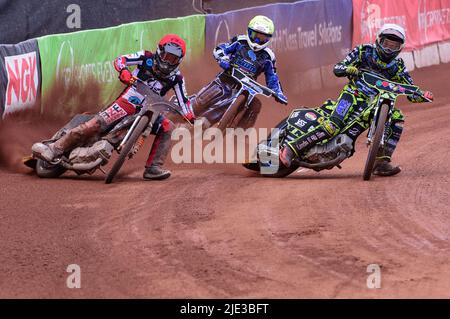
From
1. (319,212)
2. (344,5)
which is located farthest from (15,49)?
(344,5)

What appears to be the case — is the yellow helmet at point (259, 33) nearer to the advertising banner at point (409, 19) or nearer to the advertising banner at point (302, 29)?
the advertising banner at point (302, 29)

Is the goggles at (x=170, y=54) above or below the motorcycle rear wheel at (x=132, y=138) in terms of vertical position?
above

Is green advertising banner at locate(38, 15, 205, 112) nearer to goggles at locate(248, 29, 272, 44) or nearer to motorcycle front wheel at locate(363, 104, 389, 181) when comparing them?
goggles at locate(248, 29, 272, 44)

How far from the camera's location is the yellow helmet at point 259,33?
1516 cm

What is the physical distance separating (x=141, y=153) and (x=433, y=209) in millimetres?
5862

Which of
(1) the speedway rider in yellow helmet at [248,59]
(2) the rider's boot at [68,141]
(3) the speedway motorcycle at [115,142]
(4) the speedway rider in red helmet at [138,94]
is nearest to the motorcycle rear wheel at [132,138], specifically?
(3) the speedway motorcycle at [115,142]

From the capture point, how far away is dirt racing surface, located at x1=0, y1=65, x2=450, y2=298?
7598 mm

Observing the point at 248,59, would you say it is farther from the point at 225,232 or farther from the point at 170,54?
the point at 225,232

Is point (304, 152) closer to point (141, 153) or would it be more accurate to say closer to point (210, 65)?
point (141, 153)

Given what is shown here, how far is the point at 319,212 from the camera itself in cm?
1030

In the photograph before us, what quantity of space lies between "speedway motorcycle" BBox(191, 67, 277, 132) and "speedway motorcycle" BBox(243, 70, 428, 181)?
90 centimetres

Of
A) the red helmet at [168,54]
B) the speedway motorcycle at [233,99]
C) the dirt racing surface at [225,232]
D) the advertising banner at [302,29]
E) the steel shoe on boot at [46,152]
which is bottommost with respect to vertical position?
the dirt racing surface at [225,232]

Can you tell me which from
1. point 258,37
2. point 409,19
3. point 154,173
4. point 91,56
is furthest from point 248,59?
point 409,19

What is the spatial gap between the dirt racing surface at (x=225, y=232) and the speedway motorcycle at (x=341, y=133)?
9.3 inches
